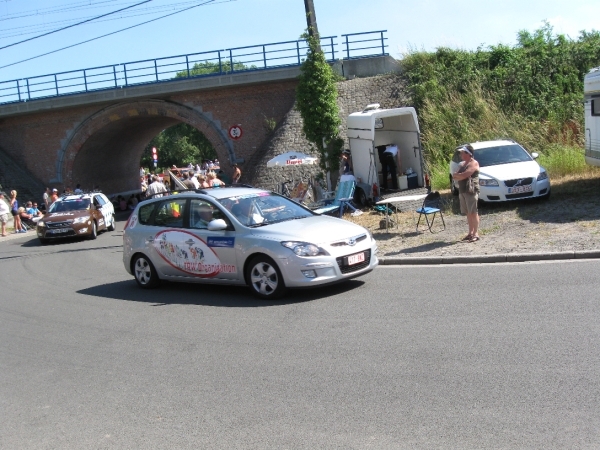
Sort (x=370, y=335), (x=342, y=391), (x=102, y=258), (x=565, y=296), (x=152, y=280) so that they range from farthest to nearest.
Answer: (x=102, y=258) < (x=152, y=280) < (x=565, y=296) < (x=370, y=335) < (x=342, y=391)

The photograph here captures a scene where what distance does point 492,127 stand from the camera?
89.4 ft

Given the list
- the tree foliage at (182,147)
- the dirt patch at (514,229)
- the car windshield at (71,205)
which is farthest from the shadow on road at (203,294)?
the tree foliage at (182,147)

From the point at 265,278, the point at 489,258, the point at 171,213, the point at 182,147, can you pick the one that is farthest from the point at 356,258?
the point at 182,147

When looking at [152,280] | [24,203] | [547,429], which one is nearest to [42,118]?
[24,203]

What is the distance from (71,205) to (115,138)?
15.0 metres

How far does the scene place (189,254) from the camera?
11.4 meters

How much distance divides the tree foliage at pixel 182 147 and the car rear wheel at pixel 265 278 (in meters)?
77.8

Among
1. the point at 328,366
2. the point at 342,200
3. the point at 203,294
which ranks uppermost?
the point at 342,200

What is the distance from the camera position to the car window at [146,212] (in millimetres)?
12312

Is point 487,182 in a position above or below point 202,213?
below

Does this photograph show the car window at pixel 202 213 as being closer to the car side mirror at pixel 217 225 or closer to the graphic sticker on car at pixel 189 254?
the graphic sticker on car at pixel 189 254

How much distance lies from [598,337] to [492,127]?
21546 millimetres

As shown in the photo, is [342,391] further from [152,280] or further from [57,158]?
[57,158]

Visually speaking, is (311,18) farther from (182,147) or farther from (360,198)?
(182,147)
